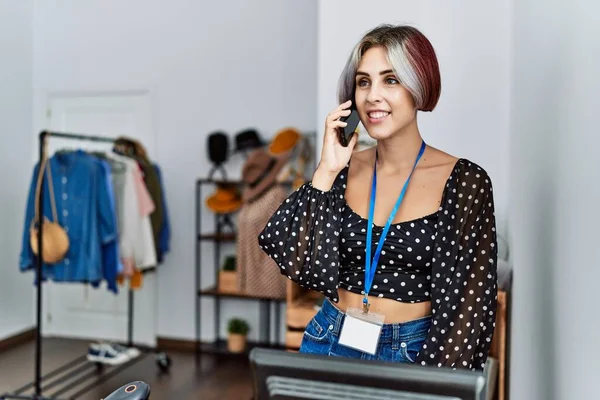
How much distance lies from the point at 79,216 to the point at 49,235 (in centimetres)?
25

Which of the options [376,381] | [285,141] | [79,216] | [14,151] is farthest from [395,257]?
[14,151]

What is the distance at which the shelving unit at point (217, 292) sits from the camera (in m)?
4.68

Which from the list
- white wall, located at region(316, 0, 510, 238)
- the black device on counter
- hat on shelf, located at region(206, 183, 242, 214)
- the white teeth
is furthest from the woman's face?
hat on shelf, located at region(206, 183, 242, 214)

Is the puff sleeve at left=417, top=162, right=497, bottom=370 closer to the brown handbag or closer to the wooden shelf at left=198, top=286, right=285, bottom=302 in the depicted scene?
the brown handbag

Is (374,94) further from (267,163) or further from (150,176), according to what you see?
(150,176)

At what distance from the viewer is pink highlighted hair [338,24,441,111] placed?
1216 millimetres

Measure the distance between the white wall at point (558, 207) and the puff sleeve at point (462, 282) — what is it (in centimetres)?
14

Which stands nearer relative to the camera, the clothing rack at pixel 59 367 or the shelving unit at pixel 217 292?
the clothing rack at pixel 59 367

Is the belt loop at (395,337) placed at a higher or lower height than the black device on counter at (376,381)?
lower

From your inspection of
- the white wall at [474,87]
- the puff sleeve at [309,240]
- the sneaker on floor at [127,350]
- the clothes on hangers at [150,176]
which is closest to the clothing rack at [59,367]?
the sneaker on floor at [127,350]

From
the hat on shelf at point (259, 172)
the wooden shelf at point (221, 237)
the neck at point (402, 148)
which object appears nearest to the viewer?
the neck at point (402, 148)

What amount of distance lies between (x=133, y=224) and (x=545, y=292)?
3354 mm

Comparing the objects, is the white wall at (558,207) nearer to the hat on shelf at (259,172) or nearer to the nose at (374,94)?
the nose at (374,94)

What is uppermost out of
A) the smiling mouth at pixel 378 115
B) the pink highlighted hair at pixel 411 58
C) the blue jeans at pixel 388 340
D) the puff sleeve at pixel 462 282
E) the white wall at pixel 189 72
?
the white wall at pixel 189 72
